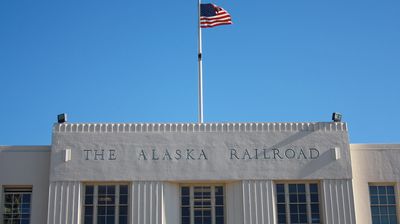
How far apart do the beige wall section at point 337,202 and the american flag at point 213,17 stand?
28.3 feet

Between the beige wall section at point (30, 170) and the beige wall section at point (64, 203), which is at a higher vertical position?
the beige wall section at point (30, 170)

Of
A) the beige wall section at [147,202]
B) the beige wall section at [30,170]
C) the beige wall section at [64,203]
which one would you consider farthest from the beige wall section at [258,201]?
the beige wall section at [30,170]

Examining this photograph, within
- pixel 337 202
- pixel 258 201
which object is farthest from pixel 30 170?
pixel 337 202

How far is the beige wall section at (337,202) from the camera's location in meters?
23.3

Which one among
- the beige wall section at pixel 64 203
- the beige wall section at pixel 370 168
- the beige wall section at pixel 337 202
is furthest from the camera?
the beige wall section at pixel 370 168

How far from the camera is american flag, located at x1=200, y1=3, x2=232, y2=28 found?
27.7 m

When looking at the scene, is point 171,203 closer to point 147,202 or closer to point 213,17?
point 147,202

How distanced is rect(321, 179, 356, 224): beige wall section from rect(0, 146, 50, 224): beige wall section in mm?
10752

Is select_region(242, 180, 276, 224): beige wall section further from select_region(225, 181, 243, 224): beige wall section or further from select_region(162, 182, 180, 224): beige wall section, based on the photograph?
select_region(162, 182, 180, 224): beige wall section

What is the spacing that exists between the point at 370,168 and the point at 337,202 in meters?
2.10

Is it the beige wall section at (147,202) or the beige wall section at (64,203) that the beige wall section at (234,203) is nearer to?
the beige wall section at (147,202)

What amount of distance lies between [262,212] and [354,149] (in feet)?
14.8

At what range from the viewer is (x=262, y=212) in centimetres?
2347

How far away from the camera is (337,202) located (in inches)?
924
